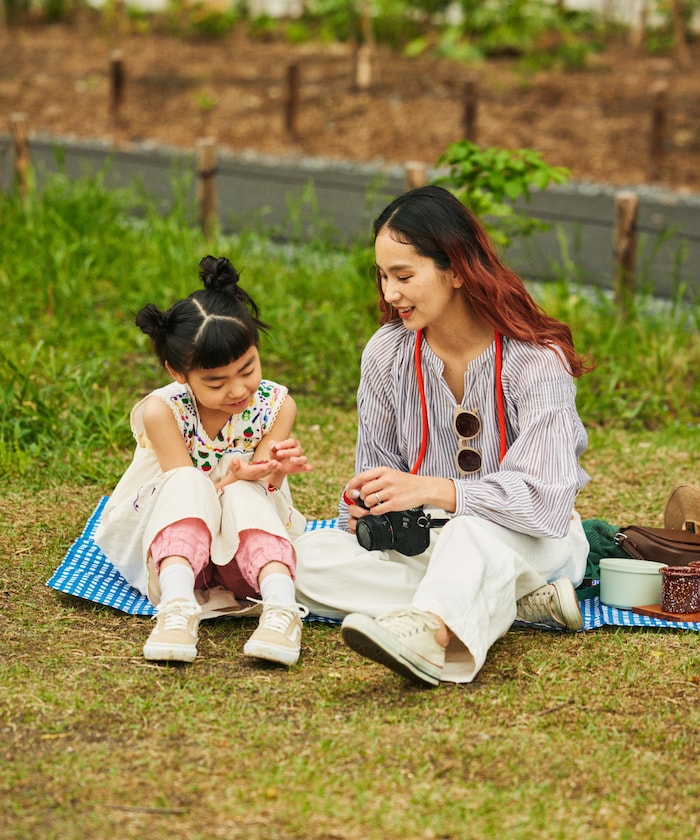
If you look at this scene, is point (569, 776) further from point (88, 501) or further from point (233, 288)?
point (88, 501)

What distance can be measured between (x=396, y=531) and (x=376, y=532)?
0.05 meters

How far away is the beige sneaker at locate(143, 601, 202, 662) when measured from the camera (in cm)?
280

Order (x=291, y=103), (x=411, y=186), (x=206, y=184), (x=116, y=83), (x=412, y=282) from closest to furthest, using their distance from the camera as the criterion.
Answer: (x=412, y=282), (x=411, y=186), (x=206, y=184), (x=291, y=103), (x=116, y=83)

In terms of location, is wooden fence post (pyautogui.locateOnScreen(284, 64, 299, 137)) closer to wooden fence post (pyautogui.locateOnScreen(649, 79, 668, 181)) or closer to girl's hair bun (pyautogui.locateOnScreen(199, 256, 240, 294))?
wooden fence post (pyautogui.locateOnScreen(649, 79, 668, 181))

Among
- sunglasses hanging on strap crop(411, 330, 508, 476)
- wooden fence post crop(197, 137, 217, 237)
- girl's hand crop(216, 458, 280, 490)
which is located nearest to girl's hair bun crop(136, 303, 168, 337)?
girl's hand crop(216, 458, 280, 490)

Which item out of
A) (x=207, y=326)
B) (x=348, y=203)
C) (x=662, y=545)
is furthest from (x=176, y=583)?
(x=348, y=203)

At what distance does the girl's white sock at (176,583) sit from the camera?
2.91m

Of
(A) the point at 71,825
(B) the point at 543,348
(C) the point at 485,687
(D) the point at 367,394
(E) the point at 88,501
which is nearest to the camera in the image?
(A) the point at 71,825

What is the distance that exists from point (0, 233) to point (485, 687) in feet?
15.6

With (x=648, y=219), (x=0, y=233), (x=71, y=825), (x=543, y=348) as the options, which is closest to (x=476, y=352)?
(x=543, y=348)

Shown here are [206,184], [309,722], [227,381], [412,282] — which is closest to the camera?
[309,722]

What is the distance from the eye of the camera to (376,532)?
9.91 feet

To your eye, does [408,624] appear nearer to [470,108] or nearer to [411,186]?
[411,186]

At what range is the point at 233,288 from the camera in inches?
125
